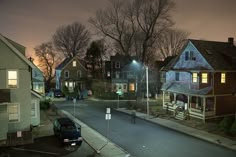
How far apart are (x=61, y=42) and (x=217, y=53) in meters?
54.4

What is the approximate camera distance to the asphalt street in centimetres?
1995

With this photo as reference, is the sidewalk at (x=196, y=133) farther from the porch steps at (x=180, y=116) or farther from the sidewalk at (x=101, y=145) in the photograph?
the sidewalk at (x=101, y=145)

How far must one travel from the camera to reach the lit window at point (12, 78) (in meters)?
22.4

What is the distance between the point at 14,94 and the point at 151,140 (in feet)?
40.1

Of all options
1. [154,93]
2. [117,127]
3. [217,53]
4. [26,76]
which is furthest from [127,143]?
[154,93]

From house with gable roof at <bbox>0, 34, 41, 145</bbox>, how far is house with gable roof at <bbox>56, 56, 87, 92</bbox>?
41556mm

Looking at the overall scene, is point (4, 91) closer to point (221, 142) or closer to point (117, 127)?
point (117, 127)

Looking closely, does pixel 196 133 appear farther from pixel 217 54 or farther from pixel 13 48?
pixel 13 48

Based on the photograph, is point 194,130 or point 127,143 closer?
point 127,143

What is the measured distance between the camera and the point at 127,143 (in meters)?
22.3

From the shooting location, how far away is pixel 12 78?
22484 mm

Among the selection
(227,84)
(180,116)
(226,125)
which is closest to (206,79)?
(227,84)

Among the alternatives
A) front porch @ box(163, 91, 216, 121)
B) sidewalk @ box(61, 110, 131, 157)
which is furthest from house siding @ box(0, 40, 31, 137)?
front porch @ box(163, 91, 216, 121)

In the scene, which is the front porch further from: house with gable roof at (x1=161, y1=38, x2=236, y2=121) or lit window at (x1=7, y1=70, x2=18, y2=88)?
lit window at (x1=7, y1=70, x2=18, y2=88)
